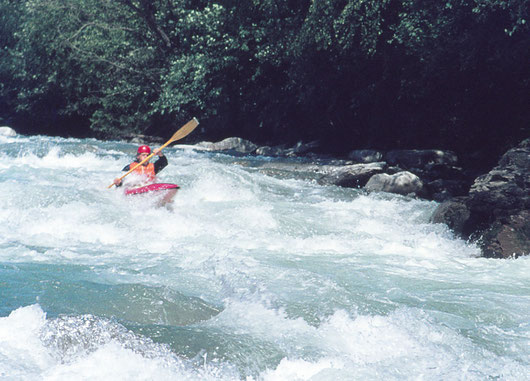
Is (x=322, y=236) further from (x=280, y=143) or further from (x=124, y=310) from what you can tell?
(x=280, y=143)

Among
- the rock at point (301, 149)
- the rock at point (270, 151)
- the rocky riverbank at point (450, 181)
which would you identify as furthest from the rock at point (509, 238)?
the rock at point (270, 151)

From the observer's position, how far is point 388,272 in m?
5.11

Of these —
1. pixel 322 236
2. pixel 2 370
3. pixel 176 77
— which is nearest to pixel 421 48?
pixel 322 236

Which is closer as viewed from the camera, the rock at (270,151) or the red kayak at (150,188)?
the red kayak at (150,188)

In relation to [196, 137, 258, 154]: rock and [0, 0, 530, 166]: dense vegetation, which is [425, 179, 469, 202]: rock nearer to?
[0, 0, 530, 166]: dense vegetation

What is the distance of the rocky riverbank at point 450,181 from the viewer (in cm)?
595

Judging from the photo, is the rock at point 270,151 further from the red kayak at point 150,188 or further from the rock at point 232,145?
the red kayak at point 150,188

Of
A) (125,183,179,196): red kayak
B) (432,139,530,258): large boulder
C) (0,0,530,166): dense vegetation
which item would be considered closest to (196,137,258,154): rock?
(0,0,530,166): dense vegetation

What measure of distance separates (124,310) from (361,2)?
28.6 feet

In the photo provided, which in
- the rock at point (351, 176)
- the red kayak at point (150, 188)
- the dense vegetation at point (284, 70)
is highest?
the dense vegetation at point (284, 70)

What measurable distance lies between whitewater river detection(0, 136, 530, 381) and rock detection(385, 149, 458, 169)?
357cm

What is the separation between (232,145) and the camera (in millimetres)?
15844

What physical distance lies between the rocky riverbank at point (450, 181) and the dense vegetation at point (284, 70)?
102 cm

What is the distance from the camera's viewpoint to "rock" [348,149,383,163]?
1265 centimetres
